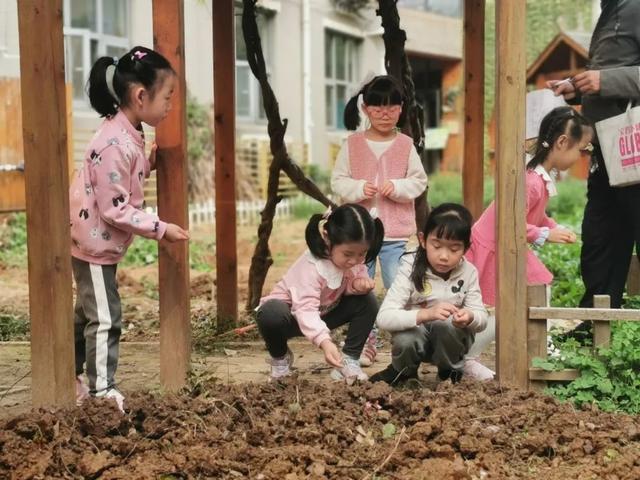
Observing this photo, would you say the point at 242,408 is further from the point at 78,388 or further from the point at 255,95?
the point at 255,95

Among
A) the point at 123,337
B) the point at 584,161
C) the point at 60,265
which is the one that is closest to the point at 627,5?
the point at 60,265

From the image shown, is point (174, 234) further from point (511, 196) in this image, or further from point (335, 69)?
point (335, 69)

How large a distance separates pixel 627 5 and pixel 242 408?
274 centimetres

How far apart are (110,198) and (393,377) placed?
1503mm

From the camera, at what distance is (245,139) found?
57.8ft

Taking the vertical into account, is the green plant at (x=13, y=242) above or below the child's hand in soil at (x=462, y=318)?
below

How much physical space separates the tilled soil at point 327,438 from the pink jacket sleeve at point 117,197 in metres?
0.69

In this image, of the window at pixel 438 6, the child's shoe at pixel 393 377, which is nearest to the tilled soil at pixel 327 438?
the child's shoe at pixel 393 377

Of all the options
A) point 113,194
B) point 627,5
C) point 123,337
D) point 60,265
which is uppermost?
point 627,5

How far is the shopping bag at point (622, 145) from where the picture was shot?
161 inches

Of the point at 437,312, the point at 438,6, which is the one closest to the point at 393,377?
the point at 437,312

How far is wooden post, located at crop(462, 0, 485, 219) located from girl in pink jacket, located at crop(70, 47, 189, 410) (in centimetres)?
291

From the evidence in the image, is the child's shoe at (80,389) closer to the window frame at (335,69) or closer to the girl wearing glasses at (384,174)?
the girl wearing glasses at (384,174)

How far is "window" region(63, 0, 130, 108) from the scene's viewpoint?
47.5 ft
